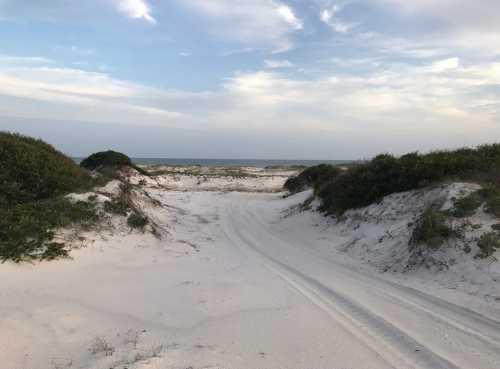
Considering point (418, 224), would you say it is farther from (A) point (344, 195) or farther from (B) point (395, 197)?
(A) point (344, 195)

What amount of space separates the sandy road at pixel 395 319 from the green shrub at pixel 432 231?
1320 mm

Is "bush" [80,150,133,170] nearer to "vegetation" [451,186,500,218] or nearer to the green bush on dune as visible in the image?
the green bush on dune

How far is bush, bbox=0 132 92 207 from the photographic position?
937 centimetres

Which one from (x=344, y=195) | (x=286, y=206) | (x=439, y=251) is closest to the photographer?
(x=439, y=251)

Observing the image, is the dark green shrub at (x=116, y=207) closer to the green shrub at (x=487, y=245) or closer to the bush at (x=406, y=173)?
the bush at (x=406, y=173)

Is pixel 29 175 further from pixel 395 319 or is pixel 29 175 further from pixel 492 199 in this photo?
pixel 492 199

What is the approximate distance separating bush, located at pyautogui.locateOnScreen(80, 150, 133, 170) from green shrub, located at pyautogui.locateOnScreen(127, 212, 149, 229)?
64.5 ft

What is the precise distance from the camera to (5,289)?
563 centimetres

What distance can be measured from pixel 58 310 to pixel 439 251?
663 centimetres

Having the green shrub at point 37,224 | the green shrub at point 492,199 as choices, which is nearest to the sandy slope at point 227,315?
the green shrub at point 37,224

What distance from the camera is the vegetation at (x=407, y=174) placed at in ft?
33.7

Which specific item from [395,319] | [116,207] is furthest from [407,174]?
[116,207]

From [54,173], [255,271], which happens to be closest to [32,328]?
[255,271]

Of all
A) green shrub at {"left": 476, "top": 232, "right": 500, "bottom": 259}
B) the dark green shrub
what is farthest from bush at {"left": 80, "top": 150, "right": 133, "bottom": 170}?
green shrub at {"left": 476, "top": 232, "right": 500, "bottom": 259}
